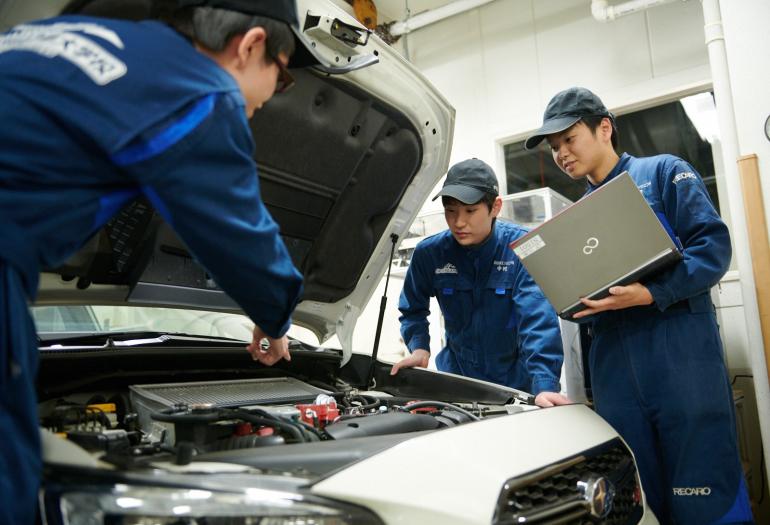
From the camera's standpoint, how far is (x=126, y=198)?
87 cm

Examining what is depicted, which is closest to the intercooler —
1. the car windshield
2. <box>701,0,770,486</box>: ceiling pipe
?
the car windshield

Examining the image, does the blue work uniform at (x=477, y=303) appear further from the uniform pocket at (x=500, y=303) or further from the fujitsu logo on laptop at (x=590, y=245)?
the fujitsu logo on laptop at (x=590, y=245)

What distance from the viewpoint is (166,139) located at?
80 cm

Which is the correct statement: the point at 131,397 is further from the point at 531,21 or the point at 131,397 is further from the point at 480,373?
the point at 531,21

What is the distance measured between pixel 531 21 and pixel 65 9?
4316 millimetres

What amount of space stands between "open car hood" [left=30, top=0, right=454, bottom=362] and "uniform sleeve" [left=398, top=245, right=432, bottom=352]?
0.47 meters

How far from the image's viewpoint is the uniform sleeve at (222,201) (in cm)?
81

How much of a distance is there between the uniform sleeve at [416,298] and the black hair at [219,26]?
165cm

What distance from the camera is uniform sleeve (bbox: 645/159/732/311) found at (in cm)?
166

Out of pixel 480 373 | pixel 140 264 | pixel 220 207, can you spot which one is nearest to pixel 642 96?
pixel 480 373

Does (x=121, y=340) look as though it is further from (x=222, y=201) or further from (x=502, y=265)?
(x=502, y=265)

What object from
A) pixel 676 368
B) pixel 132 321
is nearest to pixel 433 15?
pixel 132 321

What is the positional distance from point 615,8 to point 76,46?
4026 mm

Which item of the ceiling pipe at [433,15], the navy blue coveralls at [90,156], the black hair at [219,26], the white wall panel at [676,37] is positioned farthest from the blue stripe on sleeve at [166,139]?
the ceiling pipe at [433,15]
